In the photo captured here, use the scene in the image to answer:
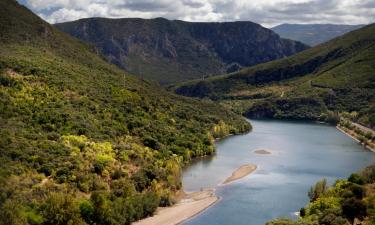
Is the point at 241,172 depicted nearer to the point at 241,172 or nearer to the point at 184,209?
the point at 241,172

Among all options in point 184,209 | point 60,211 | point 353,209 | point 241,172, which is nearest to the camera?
point 60,211

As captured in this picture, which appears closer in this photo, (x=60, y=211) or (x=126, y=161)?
(x=60, y=211)

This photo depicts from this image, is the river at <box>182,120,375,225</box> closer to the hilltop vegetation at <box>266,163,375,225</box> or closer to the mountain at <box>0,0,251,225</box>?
the mountain at <box>0,0,251,225</box>

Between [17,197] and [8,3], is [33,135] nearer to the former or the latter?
[17,197]

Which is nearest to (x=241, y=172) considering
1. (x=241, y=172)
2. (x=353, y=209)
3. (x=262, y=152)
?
(x=241, y=172)

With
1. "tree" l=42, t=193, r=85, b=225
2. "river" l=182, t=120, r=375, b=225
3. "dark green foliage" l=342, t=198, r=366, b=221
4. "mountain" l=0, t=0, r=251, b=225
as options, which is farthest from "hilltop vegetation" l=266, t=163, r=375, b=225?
"tree" l=42, t=193, r=85, b=225

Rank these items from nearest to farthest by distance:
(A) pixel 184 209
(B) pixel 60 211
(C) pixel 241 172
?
(B) pixel 60 211 → (A) pixel 184 209 → (C) pixel 241 172

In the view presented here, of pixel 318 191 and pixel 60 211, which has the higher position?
pixel 60 211

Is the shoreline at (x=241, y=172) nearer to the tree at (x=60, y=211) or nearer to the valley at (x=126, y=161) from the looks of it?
the valley at (x=126, y=161)
